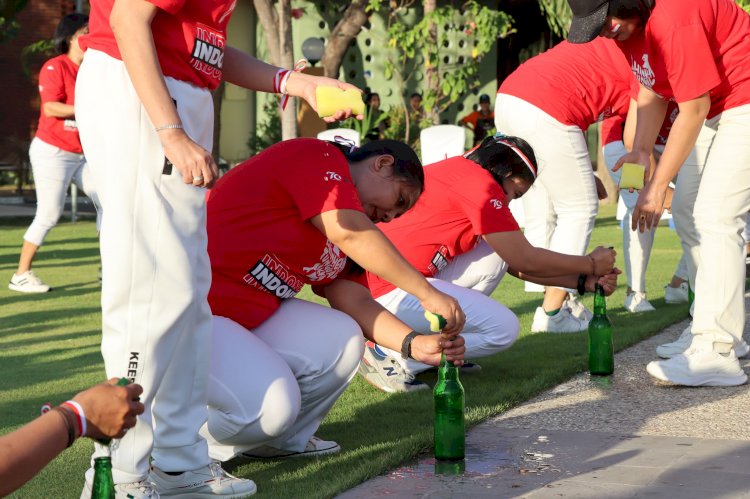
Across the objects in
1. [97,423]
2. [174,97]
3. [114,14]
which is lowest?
[97,423]

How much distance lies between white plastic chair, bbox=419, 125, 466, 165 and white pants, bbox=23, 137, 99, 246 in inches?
286

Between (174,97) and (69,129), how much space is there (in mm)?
6443

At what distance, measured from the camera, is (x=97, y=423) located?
99.9 inches

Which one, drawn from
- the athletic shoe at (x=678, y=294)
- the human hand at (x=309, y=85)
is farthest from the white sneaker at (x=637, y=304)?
the human hand at (x=309, y=85)

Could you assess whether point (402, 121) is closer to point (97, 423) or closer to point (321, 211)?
point (321, 211)

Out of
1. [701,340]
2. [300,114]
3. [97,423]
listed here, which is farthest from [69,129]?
[300,114]

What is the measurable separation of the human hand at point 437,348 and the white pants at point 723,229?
6.00 ft

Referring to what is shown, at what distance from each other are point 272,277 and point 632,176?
2063 mm

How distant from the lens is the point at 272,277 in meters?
4.59

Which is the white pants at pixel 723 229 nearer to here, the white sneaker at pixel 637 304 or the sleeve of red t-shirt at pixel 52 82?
the white sneaker at pixel 637 304

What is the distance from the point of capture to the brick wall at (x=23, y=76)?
28.2 m

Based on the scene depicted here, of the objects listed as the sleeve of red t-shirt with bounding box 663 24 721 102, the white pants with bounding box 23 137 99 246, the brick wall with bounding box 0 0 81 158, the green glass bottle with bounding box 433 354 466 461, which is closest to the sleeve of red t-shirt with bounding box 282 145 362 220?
the green glass bottle with bounding box 433 354 466 461

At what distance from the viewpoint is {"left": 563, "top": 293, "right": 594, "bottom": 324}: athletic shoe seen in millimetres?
7805

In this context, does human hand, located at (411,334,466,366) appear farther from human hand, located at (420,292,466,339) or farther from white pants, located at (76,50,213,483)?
white pants, located at (76,50,213,483)
